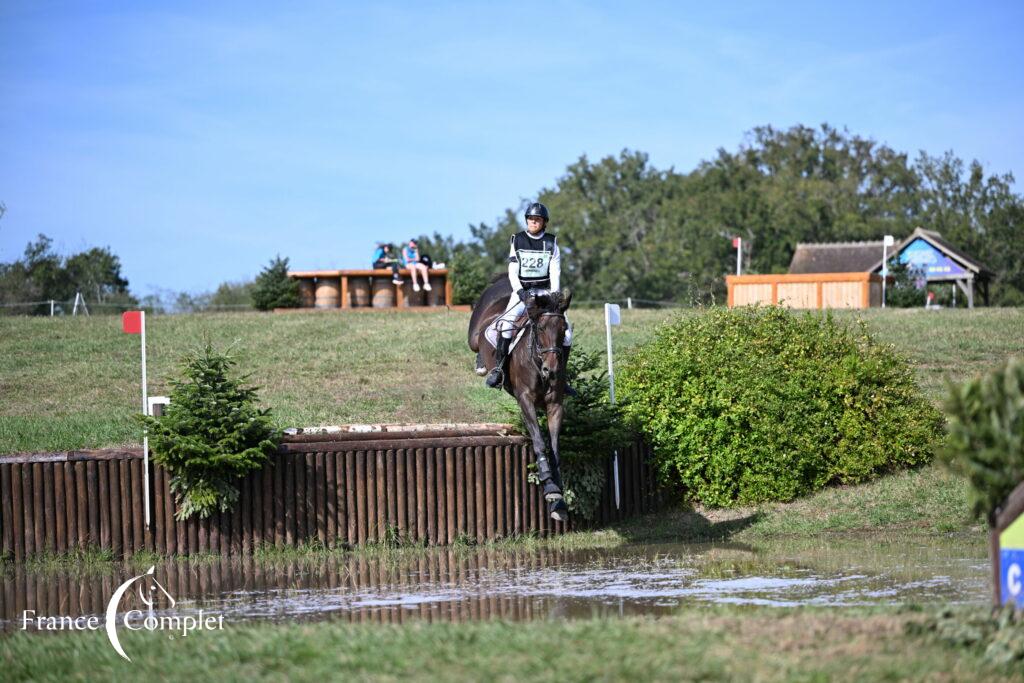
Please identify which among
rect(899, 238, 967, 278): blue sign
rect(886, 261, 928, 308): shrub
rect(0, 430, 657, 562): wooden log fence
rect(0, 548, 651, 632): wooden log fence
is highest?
rect(899, 238, 967, 278): blue sign

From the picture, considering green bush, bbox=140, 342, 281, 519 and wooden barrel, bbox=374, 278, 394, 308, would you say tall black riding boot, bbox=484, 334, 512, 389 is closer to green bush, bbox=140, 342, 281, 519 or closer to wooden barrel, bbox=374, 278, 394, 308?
green bush, bbox=140, 342, 281, 519

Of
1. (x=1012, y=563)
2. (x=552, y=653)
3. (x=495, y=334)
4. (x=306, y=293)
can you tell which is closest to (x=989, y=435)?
(x=1012, y=563)

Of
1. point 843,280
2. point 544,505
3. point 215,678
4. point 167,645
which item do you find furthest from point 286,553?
point 843,280

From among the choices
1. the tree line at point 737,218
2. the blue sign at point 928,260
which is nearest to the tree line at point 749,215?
the tree line at point 737,218

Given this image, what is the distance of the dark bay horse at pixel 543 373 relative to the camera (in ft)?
44.9

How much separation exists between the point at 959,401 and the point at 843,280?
34340 mm

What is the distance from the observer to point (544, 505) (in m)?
16.0

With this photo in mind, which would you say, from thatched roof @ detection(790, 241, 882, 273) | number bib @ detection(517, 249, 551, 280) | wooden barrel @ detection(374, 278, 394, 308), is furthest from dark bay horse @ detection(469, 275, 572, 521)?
thatched roof @ detection(790, 241, 882, 273)

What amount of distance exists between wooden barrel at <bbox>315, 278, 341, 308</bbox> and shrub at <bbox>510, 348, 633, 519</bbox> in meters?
22.4

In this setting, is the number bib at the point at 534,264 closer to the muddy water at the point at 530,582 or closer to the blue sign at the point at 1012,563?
the muddy water at the point at 530,582

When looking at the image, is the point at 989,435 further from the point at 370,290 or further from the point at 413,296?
the point at 370,290

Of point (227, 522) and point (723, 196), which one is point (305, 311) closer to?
point (227, 522)

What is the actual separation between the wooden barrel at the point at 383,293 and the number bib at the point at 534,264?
23.2 metres

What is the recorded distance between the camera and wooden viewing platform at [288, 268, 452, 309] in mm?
37500
